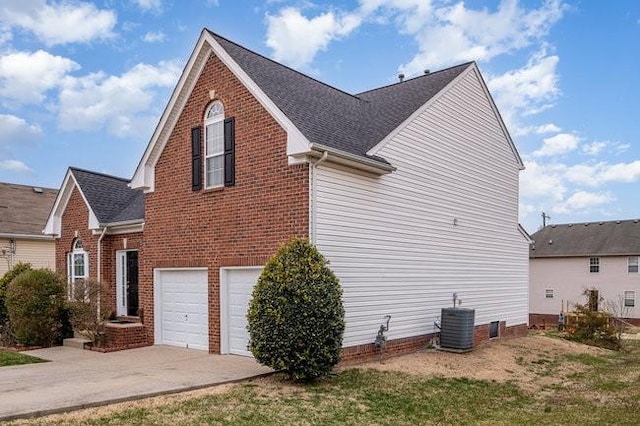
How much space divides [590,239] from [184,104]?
33.6m

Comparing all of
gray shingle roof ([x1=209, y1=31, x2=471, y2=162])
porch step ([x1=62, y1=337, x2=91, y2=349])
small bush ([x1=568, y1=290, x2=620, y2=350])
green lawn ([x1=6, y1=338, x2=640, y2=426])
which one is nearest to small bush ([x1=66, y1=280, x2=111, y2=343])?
porch step ([x1=62, y1=337, x2=91, y2=349])

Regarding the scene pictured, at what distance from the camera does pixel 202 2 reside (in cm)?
1408

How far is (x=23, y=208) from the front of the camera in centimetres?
→ 2825

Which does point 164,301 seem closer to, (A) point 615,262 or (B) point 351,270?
(B) point 351,270

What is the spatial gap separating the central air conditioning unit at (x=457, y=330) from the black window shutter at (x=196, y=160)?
7.07 m

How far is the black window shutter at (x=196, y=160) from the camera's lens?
1344 cm

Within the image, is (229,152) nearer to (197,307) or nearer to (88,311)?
(197,307)

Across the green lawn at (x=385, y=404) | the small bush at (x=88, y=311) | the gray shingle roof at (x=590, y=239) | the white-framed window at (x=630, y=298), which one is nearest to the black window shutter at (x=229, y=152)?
the green lawn at (x=385, y=404)

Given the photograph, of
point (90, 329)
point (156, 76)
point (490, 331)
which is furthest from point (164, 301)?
point (490, 331)

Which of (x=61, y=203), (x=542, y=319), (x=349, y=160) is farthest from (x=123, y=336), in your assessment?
(x=542, y=319)

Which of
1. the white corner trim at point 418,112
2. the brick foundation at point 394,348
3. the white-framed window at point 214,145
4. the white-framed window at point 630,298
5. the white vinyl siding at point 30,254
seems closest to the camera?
the brick foundation at point 394,348

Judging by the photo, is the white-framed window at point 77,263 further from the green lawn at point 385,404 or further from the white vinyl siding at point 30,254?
the green lawn at point 385,404

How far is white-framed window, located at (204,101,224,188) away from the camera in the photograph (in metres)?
13.1

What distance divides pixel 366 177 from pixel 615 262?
3070cm
